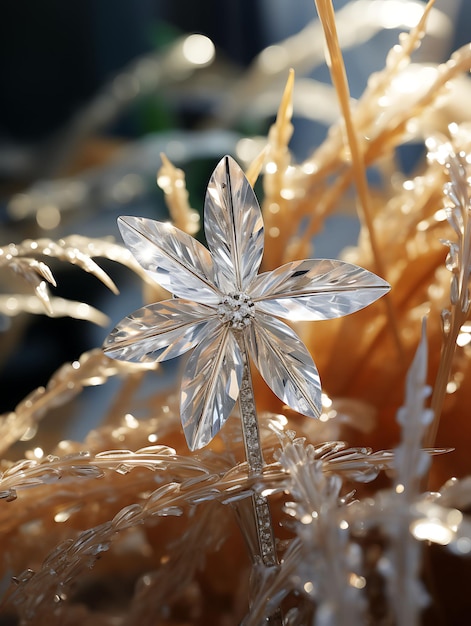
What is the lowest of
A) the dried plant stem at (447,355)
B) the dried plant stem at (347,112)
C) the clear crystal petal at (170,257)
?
the dried plant stem at (447,355)

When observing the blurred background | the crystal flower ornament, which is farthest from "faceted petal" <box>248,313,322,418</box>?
the blurred background

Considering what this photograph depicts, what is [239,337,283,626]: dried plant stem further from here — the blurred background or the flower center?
the blurred background

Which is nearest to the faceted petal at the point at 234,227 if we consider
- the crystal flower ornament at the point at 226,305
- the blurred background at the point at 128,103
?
the crystal flower ornament at the point at 226,305

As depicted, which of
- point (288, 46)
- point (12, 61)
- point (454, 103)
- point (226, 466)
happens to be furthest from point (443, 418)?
point (12, 61)

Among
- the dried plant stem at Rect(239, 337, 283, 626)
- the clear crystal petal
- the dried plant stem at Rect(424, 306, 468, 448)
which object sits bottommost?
the dried plant stem at Rect(239, 337, 283, 626)

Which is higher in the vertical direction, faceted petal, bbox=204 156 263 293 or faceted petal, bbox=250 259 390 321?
faceted petal, bbox=204 156 263 293

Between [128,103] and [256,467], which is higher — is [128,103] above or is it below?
above

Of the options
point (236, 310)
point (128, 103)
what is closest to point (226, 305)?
point (236, 310)

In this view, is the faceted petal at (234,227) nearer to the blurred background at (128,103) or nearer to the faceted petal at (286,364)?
the faceted petal at (286,364)

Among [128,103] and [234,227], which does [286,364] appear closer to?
[234,227]
